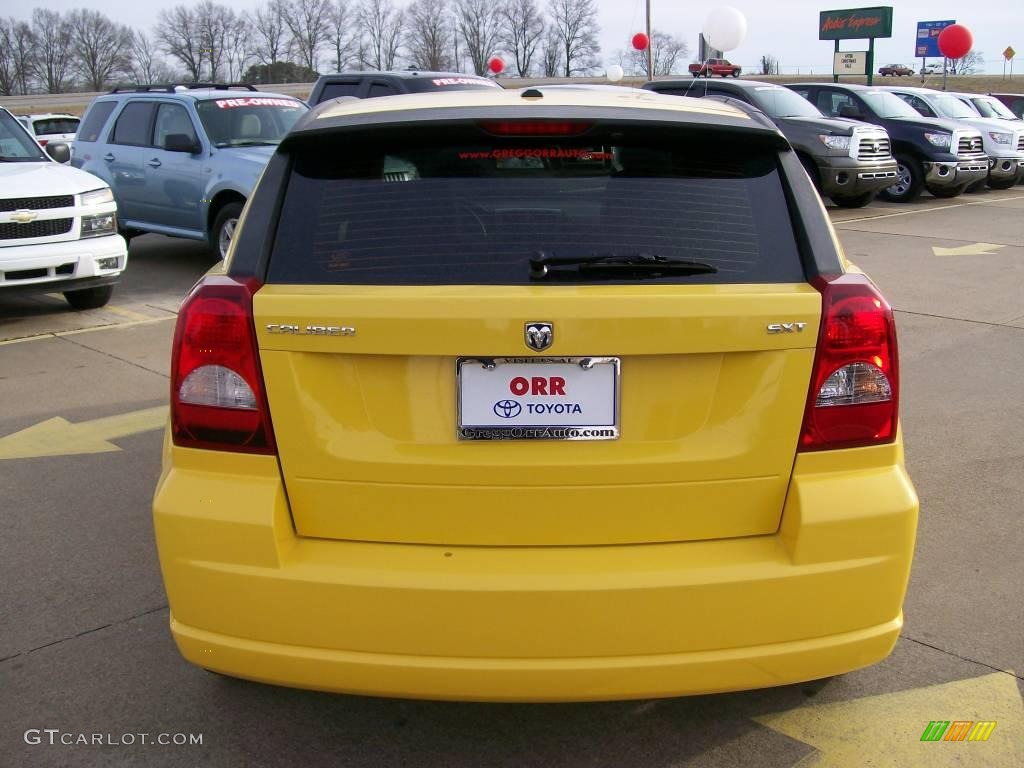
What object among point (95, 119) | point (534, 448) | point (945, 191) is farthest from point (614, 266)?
point (945, 191)

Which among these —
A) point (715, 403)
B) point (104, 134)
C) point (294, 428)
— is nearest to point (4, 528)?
point (294, 428)

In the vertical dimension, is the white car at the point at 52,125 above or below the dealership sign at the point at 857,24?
below

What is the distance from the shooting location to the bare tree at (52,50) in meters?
94.6

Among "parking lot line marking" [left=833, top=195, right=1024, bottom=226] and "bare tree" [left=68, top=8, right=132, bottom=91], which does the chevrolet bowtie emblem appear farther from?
"bare tree" [left=68, top=8, right=132, bottom=91]

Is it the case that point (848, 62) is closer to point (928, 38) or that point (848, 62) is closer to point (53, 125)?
point (928, 38)

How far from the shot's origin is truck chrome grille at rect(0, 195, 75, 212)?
8422 millimetres

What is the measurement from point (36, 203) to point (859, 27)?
120ft

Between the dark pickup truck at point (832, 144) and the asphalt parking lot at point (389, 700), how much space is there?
1161 cm

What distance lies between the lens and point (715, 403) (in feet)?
8.05

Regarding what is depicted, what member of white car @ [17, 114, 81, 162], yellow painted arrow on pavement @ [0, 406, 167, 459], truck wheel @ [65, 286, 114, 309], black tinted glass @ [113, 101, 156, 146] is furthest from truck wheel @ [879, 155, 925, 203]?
white car @ [17, 114, 81, 162]

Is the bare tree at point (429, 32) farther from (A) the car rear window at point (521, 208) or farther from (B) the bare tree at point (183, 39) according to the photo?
(A) the car rear window at point (521, 208)

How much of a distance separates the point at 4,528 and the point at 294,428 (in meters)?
2.64

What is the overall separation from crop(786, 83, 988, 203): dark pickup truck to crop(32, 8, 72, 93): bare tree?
89.2 m

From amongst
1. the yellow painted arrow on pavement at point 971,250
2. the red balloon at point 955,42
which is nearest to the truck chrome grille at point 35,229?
the yellow painted arrow on pavement at point 971,250
